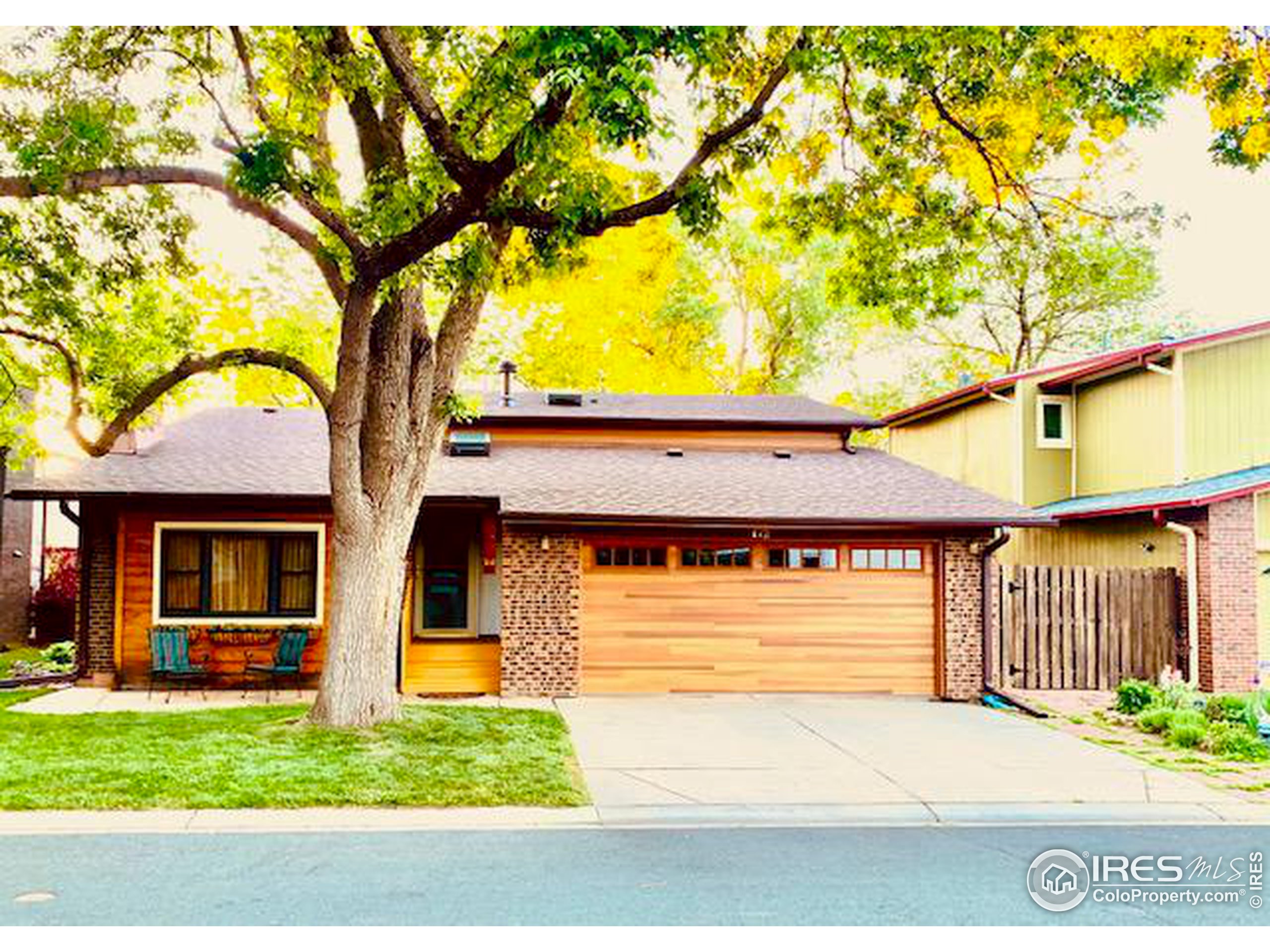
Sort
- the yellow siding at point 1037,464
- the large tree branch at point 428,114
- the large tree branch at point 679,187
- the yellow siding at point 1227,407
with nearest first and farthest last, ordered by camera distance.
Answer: the large tree branch at point 428,114 → the large tree branch at point 679,187 → the yellow siding at point 1227,407 → the yellow siding at point 1037,464

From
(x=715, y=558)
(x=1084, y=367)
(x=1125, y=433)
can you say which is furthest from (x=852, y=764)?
(x=1084, y=367)

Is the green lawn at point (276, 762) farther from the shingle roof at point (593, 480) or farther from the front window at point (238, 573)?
the shingle roof at point (593, 480)

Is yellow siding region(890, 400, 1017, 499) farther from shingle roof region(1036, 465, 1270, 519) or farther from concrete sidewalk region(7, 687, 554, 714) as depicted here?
concrete sidewalk region(7, 687, 554, 714)

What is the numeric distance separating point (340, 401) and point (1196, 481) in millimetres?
13811

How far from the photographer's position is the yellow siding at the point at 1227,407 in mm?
17922

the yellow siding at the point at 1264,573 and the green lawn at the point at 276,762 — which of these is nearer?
the green lawn at the point at 276,762

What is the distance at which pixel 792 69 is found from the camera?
10.1 metres

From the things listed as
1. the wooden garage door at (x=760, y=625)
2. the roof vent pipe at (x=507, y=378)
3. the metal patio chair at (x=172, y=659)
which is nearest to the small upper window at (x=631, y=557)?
the wooden garage door at (x=760, y=625)

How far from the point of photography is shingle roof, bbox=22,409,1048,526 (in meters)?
14.3

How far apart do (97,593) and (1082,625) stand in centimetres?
1371

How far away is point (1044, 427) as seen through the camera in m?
21.7

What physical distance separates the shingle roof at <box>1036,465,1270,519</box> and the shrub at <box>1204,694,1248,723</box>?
3452mm

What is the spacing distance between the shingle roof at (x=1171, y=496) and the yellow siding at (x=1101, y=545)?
16.4 inches

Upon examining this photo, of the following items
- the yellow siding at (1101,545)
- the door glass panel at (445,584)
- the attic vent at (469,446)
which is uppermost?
the attic vent at (469,446)
